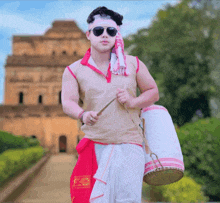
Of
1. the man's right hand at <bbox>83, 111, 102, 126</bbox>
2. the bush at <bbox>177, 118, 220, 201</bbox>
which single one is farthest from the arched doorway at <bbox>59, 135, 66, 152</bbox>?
the man's right hand at <bbox>83, 111, 102, 126</bbox>

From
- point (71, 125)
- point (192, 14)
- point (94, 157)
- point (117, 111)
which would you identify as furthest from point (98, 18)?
point (71, 125)

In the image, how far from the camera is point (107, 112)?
2182mm

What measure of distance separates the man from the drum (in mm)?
101

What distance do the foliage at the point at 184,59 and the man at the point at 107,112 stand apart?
15.7 m

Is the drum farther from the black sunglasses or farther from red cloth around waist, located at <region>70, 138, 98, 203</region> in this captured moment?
the black sunglasses

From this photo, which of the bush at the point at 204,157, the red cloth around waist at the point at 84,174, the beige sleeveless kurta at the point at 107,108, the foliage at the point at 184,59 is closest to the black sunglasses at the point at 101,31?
the beige sleeveless kurta at the point at 107,108

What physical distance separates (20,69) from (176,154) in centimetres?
2734

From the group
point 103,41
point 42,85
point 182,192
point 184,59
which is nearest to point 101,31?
point 103,41

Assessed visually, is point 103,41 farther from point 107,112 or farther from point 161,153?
point 161,153

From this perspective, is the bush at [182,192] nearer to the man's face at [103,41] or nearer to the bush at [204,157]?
the bush at [204,157]

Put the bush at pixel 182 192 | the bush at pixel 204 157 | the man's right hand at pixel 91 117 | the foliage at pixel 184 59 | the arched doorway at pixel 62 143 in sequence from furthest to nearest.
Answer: the arched doorway at pixel 62 143
the foliage at pixel 184 59
the bush at pixel 204 157
the bush at pixel 182 192
the man's right hand at pixel 91 117

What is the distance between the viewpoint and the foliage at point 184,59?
17.9m

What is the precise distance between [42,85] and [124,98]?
27013mm

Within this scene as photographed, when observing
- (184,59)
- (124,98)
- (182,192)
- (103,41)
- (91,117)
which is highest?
(184,59)
